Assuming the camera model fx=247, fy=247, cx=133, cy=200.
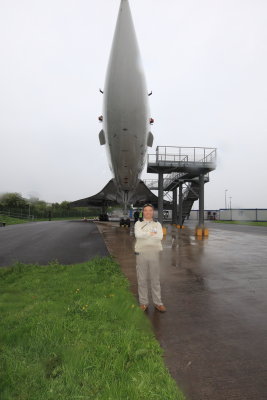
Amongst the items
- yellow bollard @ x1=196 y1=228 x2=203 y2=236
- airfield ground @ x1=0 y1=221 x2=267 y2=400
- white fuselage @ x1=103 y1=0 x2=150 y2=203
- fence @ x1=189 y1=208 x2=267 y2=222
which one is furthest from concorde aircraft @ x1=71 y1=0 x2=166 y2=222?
fence @ x1=189 y1=208 x2=267 y2=222

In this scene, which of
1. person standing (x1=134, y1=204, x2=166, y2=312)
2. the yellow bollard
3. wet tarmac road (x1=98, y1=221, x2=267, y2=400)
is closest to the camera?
wet tarmac road (x1=98, y1=221, x2=267, y2=400)

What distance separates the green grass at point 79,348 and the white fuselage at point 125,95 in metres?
5.34

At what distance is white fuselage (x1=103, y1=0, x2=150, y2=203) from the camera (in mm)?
6566


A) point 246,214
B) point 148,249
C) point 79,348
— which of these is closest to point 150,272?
point 148,249

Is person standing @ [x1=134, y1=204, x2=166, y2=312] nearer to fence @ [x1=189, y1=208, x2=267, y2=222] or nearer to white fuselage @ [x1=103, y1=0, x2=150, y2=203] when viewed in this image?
white fuselage @ [x1=103, y1=0, x2=150, y2=203]

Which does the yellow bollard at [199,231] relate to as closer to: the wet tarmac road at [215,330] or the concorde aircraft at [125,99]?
the concorde aircraft at [125,99]

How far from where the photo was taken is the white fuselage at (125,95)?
6566 millimetres

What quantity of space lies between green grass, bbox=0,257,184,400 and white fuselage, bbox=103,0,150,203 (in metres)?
5.34

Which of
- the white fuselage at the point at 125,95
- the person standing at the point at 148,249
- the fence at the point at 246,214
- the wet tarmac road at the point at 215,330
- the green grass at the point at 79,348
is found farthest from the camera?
the fence at the point at 246,214

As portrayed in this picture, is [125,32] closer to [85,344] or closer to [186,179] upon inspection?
[85,344]

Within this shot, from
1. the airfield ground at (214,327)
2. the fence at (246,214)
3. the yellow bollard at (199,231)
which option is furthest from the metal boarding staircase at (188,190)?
the fence at (246,214)

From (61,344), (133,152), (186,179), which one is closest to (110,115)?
(133,152)

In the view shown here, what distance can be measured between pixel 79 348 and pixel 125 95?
21.5 ft

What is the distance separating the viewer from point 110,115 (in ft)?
26.0
